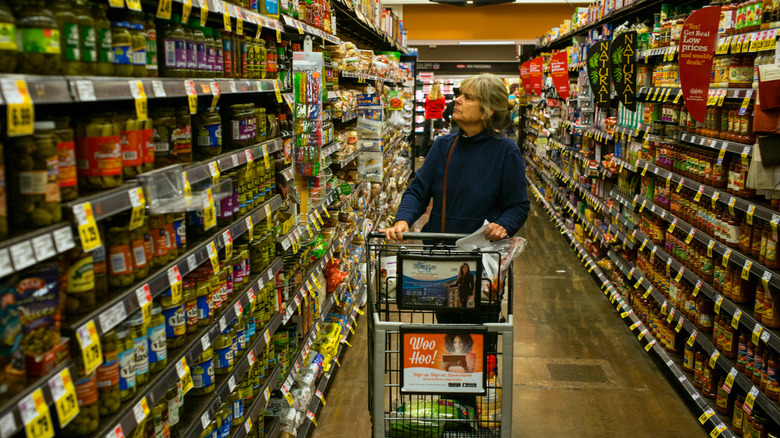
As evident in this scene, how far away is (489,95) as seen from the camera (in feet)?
10.8

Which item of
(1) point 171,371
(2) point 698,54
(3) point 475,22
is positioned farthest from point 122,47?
(3) point 475,22

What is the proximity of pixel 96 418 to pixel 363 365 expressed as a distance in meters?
3.16

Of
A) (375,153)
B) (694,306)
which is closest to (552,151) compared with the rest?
(375,153)

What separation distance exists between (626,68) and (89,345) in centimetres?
499

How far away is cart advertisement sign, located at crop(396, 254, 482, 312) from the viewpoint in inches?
96.6

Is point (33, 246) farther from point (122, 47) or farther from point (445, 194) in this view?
point (445, 194)

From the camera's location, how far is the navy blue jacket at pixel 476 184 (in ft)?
11.0

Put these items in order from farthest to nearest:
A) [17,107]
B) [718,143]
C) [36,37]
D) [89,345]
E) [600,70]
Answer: [600,70] < [718,143] < [89,345] < [36,37] < [17,107]

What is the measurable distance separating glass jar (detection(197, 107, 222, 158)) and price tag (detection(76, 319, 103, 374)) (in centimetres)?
97

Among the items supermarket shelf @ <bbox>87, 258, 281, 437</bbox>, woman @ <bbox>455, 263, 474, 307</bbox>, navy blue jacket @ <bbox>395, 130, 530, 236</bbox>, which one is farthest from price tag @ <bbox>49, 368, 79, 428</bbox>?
navy blue jacket @ <bbox>395, 130, 530, 236</bbox>

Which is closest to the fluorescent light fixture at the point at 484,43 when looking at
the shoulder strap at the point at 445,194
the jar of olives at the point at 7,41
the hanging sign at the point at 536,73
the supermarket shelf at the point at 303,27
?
the hanging sign at the point at 536,73

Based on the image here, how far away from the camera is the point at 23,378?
1.43 metres

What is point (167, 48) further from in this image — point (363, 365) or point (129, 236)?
point (363, 365)

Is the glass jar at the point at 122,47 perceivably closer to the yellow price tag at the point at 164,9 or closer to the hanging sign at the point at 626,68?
the yellow price tag at the point at 164,9
